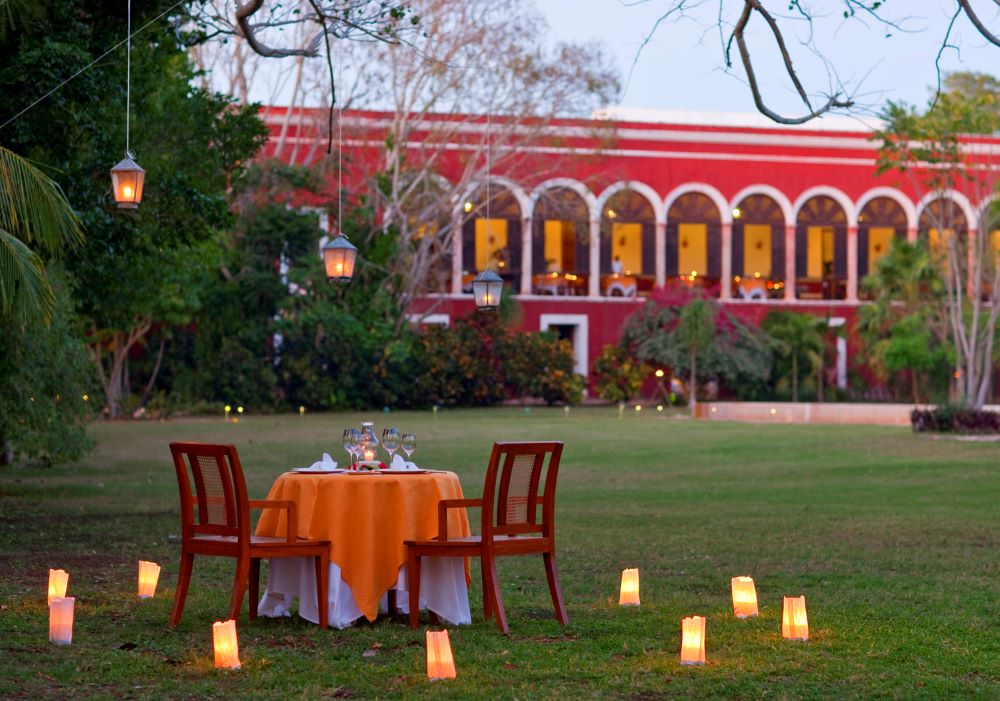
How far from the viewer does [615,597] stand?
9.01 metres

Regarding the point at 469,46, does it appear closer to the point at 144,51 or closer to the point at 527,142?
the point at 527,142

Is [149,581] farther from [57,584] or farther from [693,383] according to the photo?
[693,383]

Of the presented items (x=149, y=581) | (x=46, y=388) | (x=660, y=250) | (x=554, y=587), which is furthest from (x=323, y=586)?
(x=660, y=250)

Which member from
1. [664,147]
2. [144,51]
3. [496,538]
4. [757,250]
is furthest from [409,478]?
[757,250]

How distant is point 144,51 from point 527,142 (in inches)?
916

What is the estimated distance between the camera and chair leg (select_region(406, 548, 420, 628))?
758 centimetres

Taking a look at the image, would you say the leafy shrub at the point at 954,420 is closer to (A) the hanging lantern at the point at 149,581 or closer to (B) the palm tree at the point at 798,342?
(B) the palm tree at the point at 798,342

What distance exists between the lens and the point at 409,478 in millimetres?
7746

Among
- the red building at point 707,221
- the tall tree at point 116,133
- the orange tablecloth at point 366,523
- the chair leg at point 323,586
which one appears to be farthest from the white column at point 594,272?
the chair leg at point 323,586

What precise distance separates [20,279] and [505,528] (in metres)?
4.56

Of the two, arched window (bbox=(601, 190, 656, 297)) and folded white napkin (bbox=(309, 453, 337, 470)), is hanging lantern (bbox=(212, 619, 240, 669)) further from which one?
arched window (bbox=(601, 190, 656, 297))

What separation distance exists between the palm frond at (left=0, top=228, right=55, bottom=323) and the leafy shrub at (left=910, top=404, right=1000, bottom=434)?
2078cm

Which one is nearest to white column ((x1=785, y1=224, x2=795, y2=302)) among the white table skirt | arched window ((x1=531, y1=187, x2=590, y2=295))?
arched window ((x1=531, y1=187, x2=590, y2=295))

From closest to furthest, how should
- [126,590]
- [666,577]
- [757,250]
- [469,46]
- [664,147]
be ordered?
1. [126,590]
2. [666,577]
3. [469,46]
4. [664,147]
5. [757,250]
